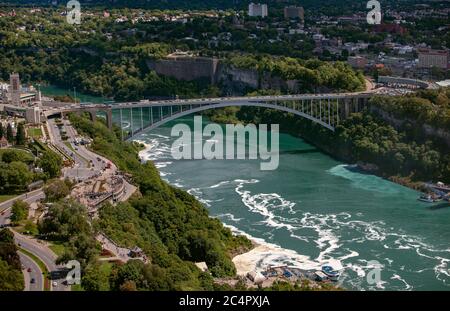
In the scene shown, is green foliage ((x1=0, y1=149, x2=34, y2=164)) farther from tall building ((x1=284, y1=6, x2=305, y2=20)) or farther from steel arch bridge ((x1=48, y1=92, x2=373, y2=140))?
tall building ((x1=284, y1=6, x2=305, y2=20))

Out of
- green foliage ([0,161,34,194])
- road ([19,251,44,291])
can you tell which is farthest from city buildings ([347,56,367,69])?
road ([19,251,44,291])

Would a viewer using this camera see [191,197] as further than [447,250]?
Yes

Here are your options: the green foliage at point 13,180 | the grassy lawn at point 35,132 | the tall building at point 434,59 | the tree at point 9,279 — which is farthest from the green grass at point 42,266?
the tall building at point 434,59

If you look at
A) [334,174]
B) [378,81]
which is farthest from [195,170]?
[378,81]

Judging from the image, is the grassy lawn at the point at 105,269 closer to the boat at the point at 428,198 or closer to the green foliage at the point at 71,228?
the green foliage at the point at 71,228

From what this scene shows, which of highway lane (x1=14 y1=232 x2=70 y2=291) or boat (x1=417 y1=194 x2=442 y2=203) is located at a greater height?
highway lane (x1=14 y1=232 x2=70 y2=291)
